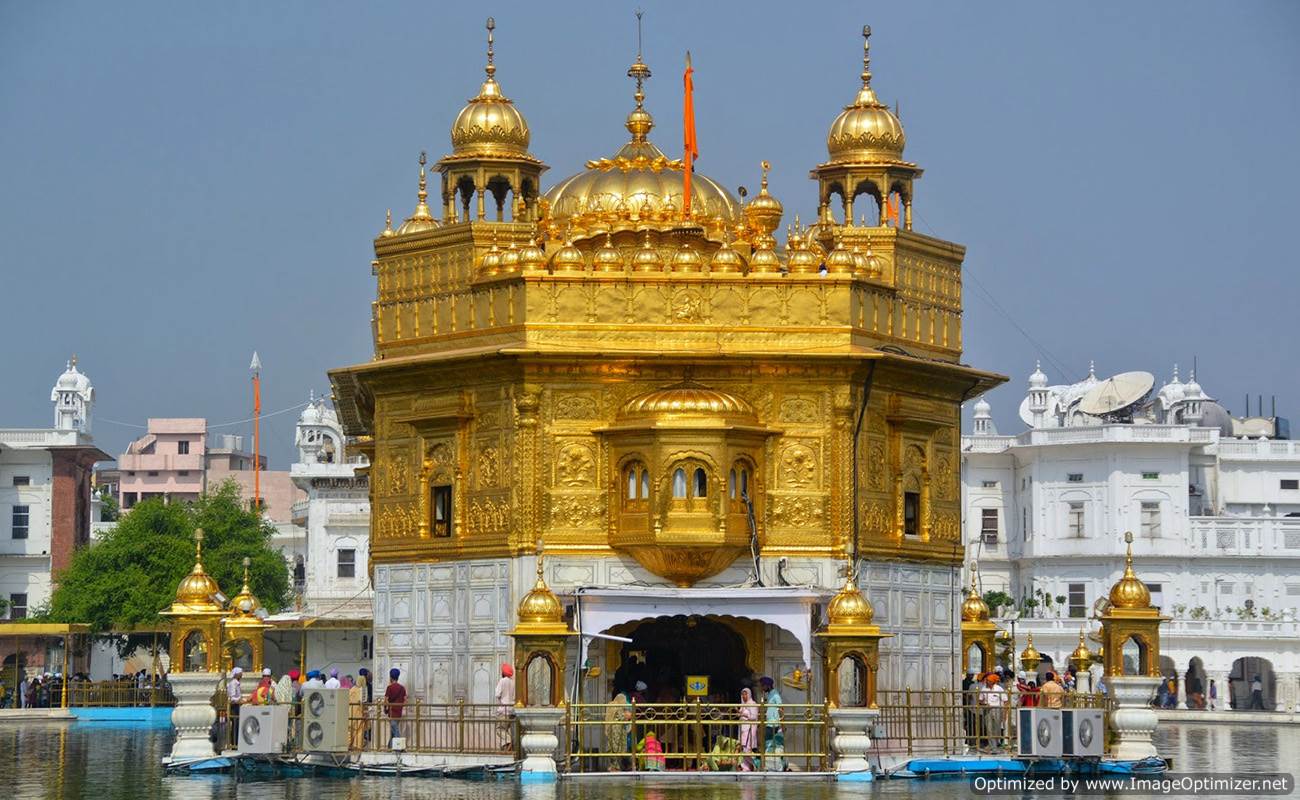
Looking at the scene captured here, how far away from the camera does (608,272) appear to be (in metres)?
38.7

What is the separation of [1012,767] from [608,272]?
9588 mm

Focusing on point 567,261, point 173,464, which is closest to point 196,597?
point 567,261

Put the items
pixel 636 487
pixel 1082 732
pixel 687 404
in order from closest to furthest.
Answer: pixel 1082 732 < pixel 687 404 < pixel 636 487

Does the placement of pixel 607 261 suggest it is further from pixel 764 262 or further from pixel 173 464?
pixel 173 464

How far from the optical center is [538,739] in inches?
1357

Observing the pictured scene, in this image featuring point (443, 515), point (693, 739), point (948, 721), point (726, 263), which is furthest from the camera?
point (443, 515)

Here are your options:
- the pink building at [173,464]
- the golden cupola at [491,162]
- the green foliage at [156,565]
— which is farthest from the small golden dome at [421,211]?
the pink building at [173,464]

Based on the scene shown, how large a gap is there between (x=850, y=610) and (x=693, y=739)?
2.88 metres

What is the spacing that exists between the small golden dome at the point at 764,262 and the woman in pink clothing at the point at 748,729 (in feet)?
22.5

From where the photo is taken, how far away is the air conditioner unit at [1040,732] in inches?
1396

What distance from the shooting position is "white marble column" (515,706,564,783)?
34312 mm

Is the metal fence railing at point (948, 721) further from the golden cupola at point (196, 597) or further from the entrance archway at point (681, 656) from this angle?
the golden cupola at point (196, 597)

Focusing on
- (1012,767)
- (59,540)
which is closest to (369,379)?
(1012,767)

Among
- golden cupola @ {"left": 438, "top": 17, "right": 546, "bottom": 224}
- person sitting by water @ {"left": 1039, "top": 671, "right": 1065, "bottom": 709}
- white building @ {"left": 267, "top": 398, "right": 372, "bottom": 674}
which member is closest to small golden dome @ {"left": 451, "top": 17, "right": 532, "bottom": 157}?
golden cupola @ {"left": 438, "top": 17, "right": 546, "bottom": 224}
